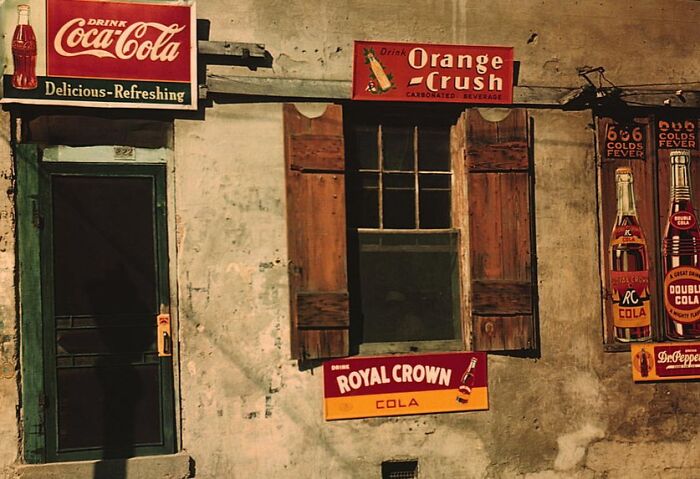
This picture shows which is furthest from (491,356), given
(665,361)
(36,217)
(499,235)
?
(36,217)

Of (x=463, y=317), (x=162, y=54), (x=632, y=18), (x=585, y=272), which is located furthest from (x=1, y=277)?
(x=632, y=18)

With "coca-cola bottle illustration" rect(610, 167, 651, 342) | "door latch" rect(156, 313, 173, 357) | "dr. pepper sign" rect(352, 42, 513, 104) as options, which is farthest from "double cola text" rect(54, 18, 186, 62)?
"coca-cola bottle illustration" rect(610, 167, 651, 342)

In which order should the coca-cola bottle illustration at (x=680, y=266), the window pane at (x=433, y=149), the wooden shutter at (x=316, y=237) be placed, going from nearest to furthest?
the wooden shutter at (x=316, y=237), the window pane at (x=433, y=149), the coca-cola bottle illustration at (x=680, y=266)

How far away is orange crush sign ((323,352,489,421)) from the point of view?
22.4ft

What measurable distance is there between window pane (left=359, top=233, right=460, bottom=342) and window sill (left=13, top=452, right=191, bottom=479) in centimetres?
181

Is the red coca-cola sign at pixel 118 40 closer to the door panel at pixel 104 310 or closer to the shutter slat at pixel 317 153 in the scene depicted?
the door panel at pixel 104 310

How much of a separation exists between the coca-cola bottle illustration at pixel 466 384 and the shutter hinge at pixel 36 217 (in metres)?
3.56

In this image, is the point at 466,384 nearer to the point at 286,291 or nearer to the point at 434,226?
the point at 434,226

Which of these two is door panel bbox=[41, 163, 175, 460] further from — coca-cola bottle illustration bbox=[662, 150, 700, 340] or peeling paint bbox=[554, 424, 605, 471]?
coca-cola bottle illustration bbox=[662, 150, 700, 340]

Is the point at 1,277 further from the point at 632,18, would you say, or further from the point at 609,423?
the point at 632,18

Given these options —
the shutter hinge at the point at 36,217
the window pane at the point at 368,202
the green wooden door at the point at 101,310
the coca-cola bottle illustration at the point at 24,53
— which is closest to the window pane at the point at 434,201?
the window pane at the point at 368,202

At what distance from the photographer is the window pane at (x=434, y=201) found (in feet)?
23.9

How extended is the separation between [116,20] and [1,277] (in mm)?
2108

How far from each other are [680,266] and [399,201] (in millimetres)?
2579
